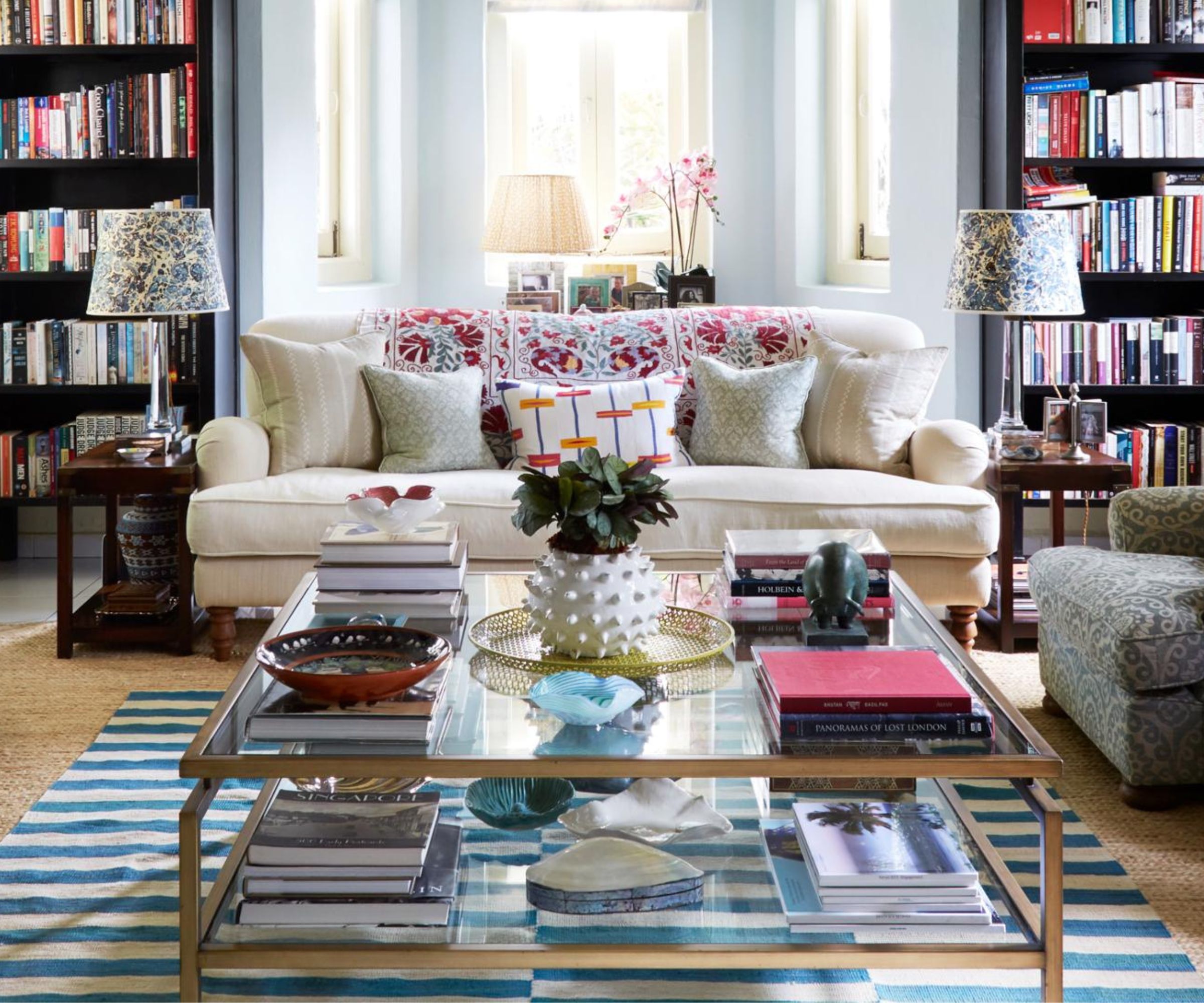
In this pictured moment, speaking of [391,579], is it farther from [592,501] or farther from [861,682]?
[861,682]

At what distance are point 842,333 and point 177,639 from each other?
201 cm

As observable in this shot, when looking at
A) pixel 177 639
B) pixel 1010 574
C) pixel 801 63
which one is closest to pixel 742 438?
pixel 1010 574

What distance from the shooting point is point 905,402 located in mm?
3914

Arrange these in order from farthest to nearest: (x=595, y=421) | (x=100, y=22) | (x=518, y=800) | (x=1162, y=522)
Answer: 1. (x=100, y=22)
2. (x=595, y=421)
3. (x=1162, y=522)
4. (x=518, y=800)

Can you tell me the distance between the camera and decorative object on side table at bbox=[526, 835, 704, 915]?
184 cm

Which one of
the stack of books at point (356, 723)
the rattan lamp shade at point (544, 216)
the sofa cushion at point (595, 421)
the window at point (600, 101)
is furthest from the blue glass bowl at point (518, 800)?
the window at point (600, 101)

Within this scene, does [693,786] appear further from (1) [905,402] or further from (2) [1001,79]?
(2) [1001,79]

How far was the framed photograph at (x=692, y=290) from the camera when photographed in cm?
533

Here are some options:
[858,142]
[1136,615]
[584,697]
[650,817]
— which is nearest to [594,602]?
[584,697]

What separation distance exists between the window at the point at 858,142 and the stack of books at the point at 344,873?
12.5 feet

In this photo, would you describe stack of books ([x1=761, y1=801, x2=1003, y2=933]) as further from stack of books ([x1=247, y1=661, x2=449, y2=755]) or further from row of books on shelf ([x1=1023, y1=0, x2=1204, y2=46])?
row of books on shelf ([x1=1023, y1=0, x2=1204, y2=46])

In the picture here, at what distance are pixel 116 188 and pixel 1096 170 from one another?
3328 mm

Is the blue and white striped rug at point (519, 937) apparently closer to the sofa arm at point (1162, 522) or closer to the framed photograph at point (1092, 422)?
the sofa arm at point (1162, 522)

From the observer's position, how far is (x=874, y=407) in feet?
12.8
